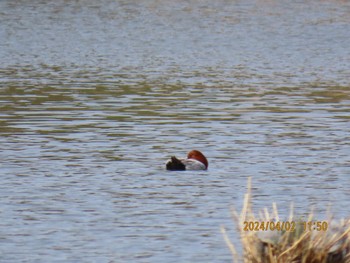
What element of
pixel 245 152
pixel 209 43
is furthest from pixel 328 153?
pixel 209 43

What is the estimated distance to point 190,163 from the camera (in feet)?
66.9

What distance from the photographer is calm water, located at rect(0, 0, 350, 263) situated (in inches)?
619

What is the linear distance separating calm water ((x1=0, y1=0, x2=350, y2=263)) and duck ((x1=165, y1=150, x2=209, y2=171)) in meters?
0.16

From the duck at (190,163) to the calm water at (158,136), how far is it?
0.16 metres

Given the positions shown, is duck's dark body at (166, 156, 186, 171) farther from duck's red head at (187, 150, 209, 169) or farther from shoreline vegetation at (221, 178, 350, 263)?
shoreline vegetation at (221, 178, 350, 263)

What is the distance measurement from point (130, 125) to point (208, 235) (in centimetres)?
1067

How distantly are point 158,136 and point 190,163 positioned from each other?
410 centimetres

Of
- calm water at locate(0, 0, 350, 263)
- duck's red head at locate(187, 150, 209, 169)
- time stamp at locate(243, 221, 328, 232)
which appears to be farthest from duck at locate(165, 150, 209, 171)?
time stamp at locate(243, 221, 328, 232)

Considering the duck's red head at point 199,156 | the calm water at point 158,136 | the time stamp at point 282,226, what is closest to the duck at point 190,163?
the duck's red head at point 199,156

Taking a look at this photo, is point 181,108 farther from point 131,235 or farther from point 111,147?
point 131,235

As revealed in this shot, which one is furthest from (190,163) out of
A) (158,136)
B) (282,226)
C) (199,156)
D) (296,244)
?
(296,244)

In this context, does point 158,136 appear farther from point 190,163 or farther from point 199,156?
point 199,156

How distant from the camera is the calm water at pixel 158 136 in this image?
15734 mm

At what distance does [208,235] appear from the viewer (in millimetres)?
15430
